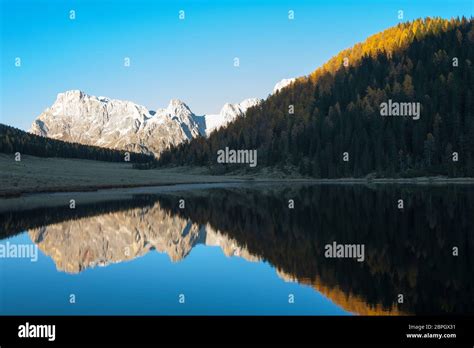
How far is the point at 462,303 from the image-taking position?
44.3ft

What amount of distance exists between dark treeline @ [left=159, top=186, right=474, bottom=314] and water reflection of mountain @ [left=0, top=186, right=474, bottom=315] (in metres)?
0.05

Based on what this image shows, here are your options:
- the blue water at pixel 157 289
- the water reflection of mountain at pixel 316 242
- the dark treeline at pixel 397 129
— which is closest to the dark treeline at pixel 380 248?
the water reflection of mountain at pixel 316 242

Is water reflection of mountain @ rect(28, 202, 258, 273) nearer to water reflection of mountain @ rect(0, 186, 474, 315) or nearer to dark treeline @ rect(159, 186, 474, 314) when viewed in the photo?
water reflection of mountain @ rect(0, 186, 474, 315)

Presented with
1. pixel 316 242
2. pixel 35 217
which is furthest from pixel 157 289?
pixel 35 217

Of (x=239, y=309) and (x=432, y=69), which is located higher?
(x=432, y=69)

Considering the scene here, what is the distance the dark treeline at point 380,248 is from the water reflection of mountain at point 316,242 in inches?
1.8

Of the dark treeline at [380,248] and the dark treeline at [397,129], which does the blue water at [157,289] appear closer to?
the dark treeline at [380,248]

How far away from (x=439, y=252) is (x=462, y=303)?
7850mm

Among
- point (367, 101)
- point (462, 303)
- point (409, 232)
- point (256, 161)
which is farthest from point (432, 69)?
point (462, 303)

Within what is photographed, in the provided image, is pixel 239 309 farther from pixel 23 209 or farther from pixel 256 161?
pixel 256 161

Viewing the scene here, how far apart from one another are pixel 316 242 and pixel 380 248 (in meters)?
3.98

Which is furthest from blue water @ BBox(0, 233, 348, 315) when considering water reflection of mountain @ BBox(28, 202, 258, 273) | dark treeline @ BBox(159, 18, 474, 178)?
dark treeline @ BBox(159, 18, 474, 178)

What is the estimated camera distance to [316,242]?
24.8m

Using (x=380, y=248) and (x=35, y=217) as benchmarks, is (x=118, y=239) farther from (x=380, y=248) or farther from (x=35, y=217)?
(x=380, y=248)
